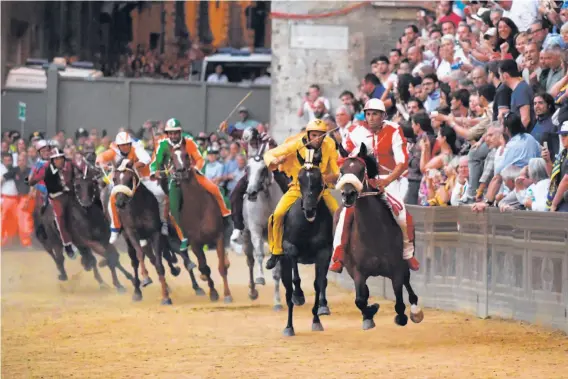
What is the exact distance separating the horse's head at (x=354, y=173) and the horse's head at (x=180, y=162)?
546cm

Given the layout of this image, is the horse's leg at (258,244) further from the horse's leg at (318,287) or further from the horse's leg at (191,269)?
the horse's leg at (318,287)

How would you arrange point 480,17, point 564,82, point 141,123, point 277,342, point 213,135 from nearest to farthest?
point 277,342 → point 564,82 → point 480,17 → point 213,135 → point 141,123

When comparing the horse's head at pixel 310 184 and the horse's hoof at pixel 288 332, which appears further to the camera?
the horse's hoof at pixel 288 332

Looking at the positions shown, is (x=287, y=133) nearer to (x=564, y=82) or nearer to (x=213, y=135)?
(x=213, y=135)

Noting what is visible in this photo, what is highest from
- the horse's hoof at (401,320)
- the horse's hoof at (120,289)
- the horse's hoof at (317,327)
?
the horse's hoof at (401,320)

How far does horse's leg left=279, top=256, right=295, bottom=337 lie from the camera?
14.6 m

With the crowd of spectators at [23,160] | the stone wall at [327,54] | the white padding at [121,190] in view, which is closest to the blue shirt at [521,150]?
the white padding at [121,190]

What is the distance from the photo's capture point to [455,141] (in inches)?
705

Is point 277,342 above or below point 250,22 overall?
below

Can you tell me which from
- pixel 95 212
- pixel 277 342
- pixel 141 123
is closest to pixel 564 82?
pixel 277 342

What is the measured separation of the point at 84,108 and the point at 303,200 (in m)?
18.5

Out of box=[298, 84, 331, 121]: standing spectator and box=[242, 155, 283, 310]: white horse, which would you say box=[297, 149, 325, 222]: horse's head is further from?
box=[298, 84, 331, 121]: standing spectator

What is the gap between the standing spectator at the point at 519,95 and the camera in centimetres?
1598

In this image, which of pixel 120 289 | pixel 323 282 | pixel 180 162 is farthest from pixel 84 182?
pixel 323 282
